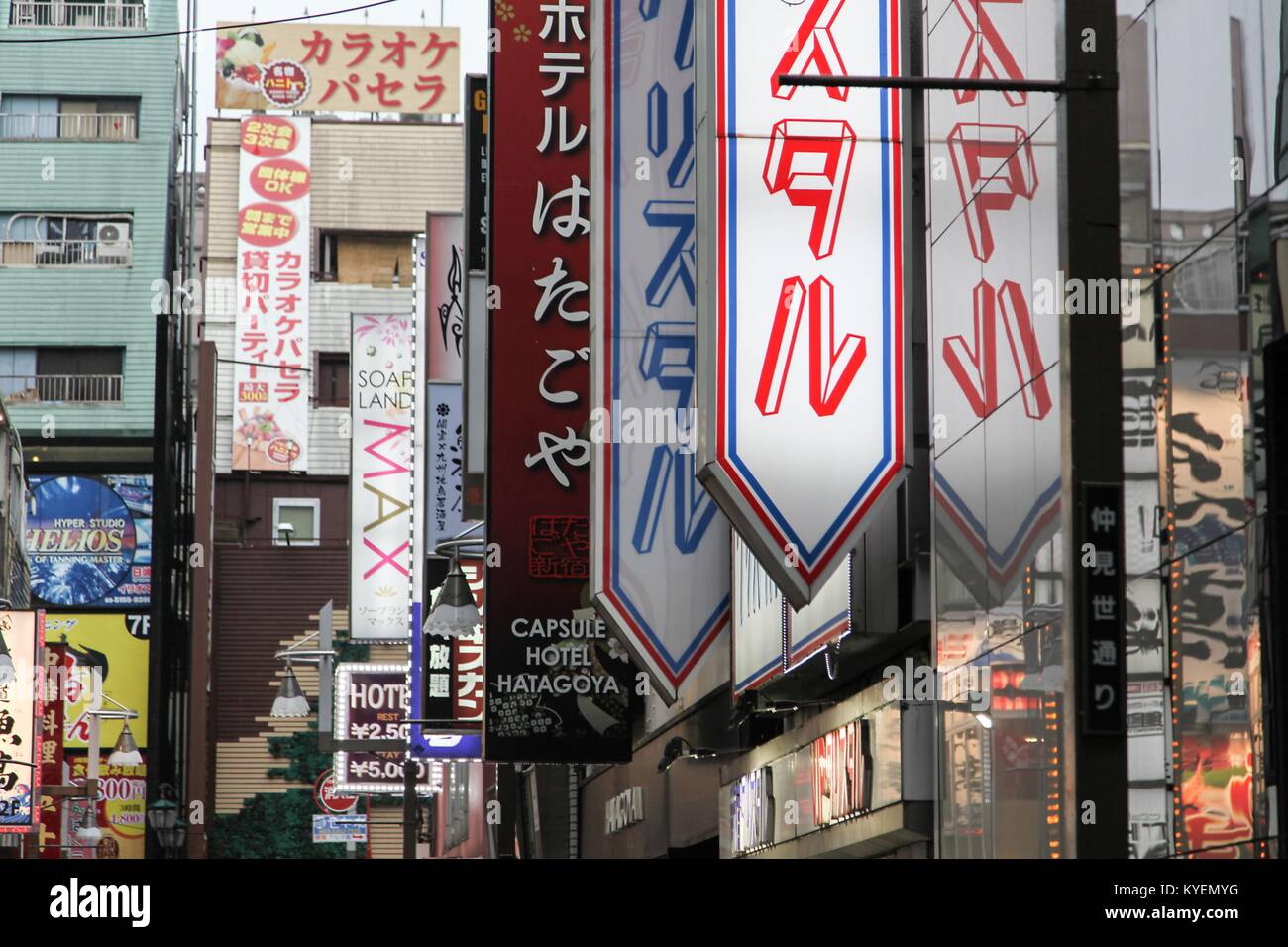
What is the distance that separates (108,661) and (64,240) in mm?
14112

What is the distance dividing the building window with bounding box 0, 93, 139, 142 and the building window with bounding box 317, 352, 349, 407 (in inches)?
379

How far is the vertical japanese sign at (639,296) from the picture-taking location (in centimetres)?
1451

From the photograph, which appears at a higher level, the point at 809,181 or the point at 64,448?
the point at 64,448

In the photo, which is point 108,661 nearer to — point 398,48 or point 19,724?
point 19,724

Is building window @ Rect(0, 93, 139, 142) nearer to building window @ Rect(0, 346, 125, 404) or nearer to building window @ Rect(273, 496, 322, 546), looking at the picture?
building window @ Rect(0, 346, 125, 404)

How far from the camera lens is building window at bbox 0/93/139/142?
2479 inches

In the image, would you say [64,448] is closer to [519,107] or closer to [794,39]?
[519,107]

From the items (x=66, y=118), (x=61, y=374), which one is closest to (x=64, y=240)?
(x=66, y=118)

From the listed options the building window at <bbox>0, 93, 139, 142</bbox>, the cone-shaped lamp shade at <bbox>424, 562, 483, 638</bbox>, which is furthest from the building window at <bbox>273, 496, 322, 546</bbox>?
the cone-shaped lamp shade at <bbox>424, 562, 483, 638</bbox>

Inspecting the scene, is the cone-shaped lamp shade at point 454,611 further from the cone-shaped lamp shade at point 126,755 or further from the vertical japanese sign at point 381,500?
the cone-shaped lamp shade at point 126,755

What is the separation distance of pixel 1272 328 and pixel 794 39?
11.2 ft

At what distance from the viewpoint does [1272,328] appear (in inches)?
349
